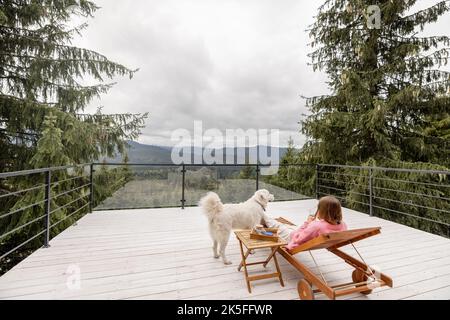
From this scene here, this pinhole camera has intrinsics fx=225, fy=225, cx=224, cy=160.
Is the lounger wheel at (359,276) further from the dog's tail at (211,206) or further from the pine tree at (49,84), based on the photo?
the pine tree at (49,84)

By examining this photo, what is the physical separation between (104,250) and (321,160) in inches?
204

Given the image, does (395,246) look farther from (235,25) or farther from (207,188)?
(235,25)

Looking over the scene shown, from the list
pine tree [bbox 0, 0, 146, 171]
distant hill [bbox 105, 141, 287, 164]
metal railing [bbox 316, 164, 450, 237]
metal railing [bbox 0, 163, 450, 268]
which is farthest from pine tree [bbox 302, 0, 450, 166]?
pine tree [bbox 0, 0, 146, 171]

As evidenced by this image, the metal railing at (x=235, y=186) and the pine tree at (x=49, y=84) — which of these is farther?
the metal railing at (x=235, y=186)

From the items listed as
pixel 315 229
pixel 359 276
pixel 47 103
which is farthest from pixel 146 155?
pixel 359 276

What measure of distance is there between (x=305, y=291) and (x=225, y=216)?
946mm

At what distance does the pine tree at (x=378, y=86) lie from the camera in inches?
199

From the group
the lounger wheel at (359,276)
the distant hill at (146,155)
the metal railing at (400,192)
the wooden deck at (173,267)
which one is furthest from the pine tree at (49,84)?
the metal railing at (400,192)

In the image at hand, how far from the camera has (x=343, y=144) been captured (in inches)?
227

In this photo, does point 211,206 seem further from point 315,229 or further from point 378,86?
point 378,86

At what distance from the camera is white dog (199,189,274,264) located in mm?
2266

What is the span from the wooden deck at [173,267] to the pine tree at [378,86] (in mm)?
2710

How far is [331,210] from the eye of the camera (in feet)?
5.98

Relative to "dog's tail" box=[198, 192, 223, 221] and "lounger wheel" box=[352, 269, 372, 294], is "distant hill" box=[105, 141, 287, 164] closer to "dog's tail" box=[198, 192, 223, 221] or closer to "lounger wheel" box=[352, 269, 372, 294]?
"dog's tail" box=[198, 192, 223, 221]
